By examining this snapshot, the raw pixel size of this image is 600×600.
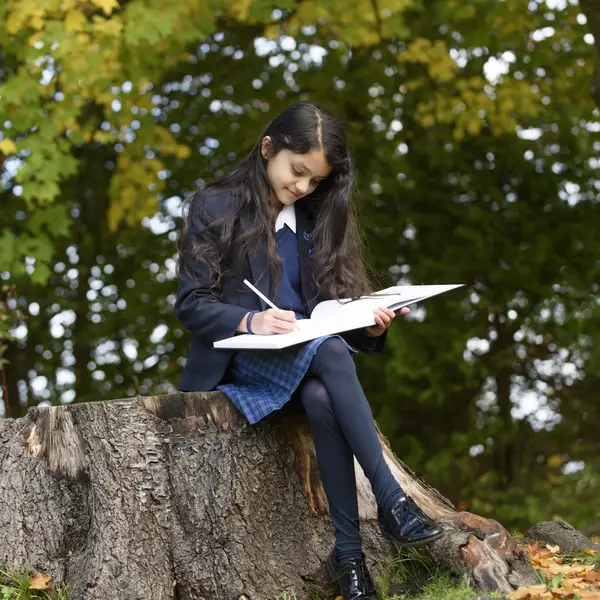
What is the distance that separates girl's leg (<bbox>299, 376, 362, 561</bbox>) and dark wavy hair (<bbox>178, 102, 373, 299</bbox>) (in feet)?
1.63

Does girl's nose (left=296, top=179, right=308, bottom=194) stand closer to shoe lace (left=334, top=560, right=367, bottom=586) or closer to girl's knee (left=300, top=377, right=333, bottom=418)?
girl's knee (left=300, top=377, right=333, bottom=418)

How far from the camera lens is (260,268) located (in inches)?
132

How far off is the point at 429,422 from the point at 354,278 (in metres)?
3.46

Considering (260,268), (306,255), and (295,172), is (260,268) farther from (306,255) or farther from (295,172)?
(295,172)

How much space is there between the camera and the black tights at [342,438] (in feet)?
9.75

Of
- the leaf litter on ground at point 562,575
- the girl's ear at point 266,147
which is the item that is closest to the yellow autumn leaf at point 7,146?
the girl's ear at point 266,147

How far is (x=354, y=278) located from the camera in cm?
352

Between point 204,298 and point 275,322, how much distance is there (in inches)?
14.7

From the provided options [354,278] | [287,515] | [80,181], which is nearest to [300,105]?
[354,278]

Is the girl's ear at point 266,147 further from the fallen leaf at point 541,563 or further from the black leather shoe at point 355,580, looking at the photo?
the fallen leaf at point 541,563

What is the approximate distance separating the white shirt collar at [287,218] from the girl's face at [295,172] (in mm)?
87

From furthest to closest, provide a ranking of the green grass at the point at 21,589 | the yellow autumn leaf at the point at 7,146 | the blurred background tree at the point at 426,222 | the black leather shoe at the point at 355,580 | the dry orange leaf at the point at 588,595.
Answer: the blurred background tree at the point at 426,222, the yellow autumn leaf at the point at 7,146, the green grass at the point at 21,589, the black leather shoe at the point at 355,580, the dry orange leaf at the point at 588,595

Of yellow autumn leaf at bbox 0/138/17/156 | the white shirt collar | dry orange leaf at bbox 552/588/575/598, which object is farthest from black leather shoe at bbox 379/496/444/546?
yellow autumn leaf at bbox 0/138/17/156

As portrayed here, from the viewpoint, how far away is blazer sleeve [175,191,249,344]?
3.19 metres
